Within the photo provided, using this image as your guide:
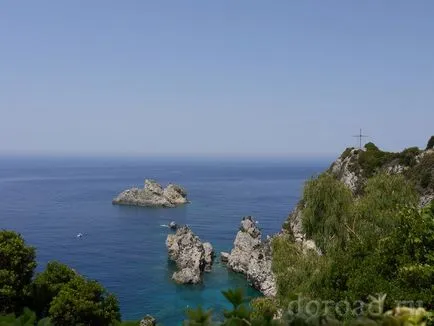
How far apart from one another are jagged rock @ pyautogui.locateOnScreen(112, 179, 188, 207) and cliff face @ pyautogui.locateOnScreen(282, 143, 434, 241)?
76.8 metres

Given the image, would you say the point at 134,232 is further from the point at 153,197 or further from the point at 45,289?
the point at 45,289

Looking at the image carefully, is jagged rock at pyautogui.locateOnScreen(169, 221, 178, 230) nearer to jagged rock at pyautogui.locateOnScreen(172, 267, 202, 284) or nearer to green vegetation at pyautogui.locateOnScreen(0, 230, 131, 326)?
jagged rock at pyautogui.locateOnScreen(172, 267, 202, 284)

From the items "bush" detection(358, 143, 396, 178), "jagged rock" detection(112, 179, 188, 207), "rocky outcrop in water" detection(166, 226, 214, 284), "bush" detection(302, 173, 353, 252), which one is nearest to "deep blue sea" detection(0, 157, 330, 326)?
"rocky outcrop in water" detection(166, 226, 214, 284)

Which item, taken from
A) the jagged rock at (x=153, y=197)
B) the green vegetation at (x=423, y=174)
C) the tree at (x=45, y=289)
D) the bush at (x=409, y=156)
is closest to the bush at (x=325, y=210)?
the tree at (x=45, y=289)

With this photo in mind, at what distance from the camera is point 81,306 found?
2916 cm

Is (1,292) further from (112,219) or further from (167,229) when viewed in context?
(112,219)

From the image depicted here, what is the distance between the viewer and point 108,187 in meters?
194

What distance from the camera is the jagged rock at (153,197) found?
142 m

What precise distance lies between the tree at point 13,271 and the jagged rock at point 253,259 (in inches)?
1453

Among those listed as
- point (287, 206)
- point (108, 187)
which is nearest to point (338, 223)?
point (287, 206)

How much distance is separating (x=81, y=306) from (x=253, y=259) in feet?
143

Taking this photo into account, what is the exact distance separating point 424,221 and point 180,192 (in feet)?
433

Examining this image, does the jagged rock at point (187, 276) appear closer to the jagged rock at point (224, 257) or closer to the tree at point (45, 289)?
the jagged rock at point (224, 257)

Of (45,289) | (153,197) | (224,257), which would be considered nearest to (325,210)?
(45,289)
